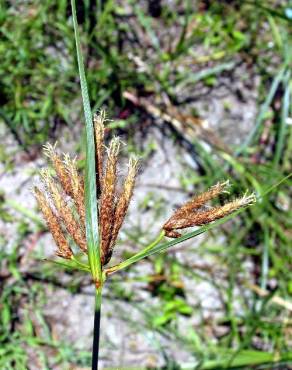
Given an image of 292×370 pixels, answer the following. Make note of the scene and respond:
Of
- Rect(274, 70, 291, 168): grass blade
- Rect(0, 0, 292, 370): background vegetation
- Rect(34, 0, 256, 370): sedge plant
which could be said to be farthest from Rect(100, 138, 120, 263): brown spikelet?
Rect(274, 70, 291, 168): grass blade

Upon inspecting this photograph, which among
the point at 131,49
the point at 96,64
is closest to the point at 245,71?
the point at 131,49

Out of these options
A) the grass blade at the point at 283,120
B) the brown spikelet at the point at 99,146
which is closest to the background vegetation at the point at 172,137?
the grass blade at the point at 283,120

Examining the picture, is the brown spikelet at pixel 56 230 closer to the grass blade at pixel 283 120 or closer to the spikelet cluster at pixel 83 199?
the spikelet cluster at pixel 83 199

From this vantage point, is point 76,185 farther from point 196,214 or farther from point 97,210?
point 196,214

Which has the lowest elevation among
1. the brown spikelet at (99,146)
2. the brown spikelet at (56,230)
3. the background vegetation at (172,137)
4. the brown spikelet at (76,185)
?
the brown spikelet at (56,230)

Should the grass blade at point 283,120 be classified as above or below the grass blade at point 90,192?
above

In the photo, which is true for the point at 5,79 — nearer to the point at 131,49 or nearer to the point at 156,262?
the point at 131,49

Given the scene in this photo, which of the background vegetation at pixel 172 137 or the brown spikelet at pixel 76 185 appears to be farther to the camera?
the background vegetation at pixel 172 137
